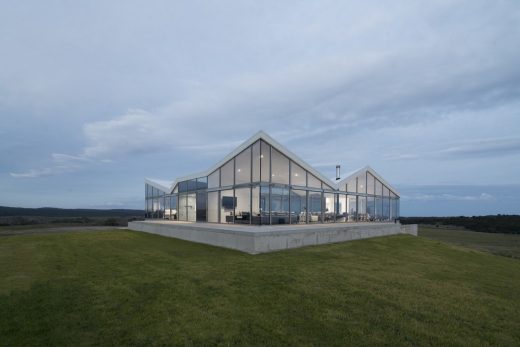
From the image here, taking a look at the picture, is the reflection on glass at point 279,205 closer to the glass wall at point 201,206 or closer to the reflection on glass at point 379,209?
the glass wall at point 201,206

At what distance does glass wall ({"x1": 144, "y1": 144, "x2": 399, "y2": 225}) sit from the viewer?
1500cm

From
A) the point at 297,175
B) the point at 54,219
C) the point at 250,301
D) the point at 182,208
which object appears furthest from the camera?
the point at 54,219

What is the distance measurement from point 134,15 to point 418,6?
1594 cm

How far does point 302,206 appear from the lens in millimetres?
16953

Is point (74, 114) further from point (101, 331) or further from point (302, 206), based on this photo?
point (101, 331)

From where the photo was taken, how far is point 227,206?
54.7 feet

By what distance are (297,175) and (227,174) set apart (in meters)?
4.34

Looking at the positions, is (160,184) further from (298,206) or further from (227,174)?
(298,206)

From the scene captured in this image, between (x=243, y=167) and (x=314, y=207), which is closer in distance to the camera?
(x=243, y=167)

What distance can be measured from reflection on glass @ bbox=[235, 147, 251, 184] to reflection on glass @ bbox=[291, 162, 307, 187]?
2.78 metres

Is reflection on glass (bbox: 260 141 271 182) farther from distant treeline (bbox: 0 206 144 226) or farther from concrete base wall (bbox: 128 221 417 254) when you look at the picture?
distant treeline (bbox: 0 206 144 226)

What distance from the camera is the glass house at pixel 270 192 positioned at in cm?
1505

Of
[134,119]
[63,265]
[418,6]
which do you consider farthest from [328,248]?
[134,119]

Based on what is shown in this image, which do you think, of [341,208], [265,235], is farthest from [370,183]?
[265,235]
